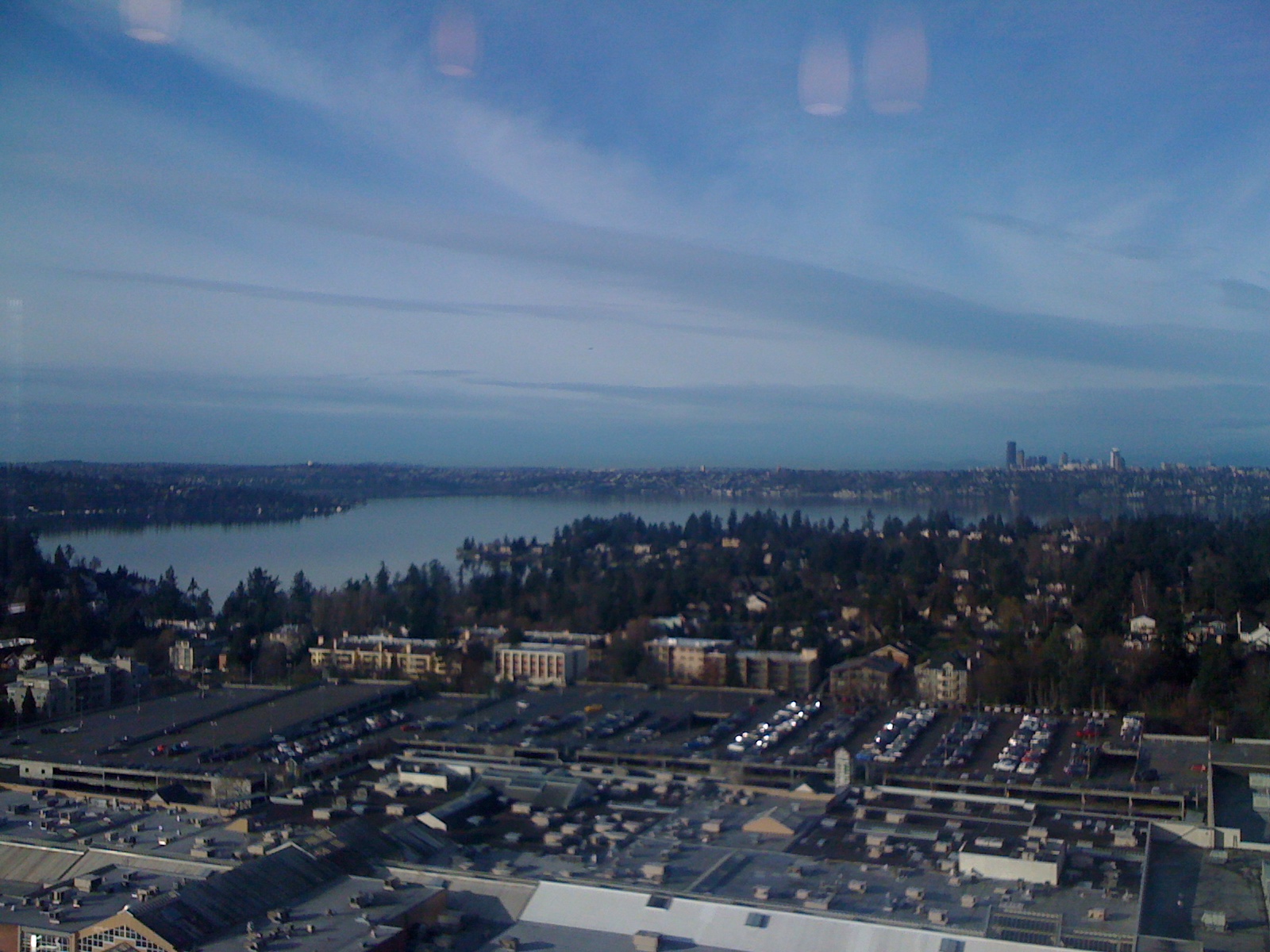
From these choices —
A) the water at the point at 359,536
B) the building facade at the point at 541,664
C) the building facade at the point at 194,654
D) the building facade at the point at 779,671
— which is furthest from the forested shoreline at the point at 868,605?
the water at the point at 359,536

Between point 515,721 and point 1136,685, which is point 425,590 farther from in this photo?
point 1136,685

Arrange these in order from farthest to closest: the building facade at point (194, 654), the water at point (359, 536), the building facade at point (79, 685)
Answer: the water at point (359, 536) → the building facade at point (194, 654) → the building facade at point (79, 685)

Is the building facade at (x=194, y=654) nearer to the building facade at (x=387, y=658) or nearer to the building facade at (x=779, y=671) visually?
the building facade at (x=387, y=658)

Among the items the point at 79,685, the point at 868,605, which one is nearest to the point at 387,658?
the point at 79,685

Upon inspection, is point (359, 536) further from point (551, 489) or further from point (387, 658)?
point (387, 658)

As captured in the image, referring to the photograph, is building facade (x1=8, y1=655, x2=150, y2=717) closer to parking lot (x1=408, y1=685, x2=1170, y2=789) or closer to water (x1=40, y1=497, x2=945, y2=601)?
parking lot (x1=408, y1=685, x2=1170, y2=789)

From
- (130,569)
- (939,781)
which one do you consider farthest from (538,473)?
(939,781)

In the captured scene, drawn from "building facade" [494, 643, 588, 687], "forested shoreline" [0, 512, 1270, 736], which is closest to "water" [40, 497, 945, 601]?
"forested shoreline" [0, 512, 1270, 736]
